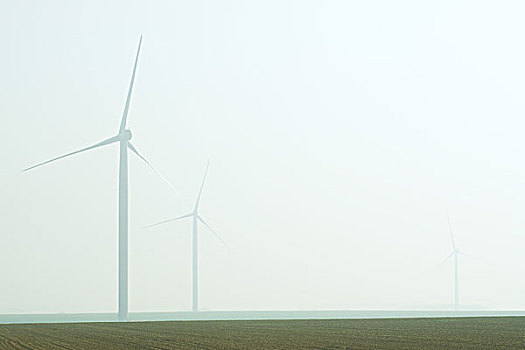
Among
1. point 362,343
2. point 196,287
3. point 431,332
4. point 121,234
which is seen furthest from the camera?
point 196,287

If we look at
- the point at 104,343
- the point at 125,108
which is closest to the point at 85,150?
the point at 125,108

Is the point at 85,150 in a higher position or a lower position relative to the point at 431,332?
higher

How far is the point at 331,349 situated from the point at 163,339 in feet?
38.6

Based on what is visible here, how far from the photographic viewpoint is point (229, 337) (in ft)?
170

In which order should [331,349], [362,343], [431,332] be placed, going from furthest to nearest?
[431,332], [362,343], [331,349]

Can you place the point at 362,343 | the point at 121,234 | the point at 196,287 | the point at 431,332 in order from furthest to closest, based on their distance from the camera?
the point at 196,287, the point at 121,234, the point at 431,332, the point at 362,343

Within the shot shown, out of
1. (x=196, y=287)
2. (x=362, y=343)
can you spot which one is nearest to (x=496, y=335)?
(x=362, y=343)

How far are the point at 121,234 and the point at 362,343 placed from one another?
47.3 m

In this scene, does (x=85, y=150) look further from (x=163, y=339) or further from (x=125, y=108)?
(x=163, y=339)

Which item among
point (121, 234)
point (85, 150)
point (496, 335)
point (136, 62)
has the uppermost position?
point (136, 62)

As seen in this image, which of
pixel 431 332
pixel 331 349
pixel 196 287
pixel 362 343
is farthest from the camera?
pixel 196 287

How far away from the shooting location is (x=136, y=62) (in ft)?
300

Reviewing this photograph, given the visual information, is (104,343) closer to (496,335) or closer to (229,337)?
(229,337)

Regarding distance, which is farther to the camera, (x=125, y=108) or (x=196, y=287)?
(x=196, y=287)
